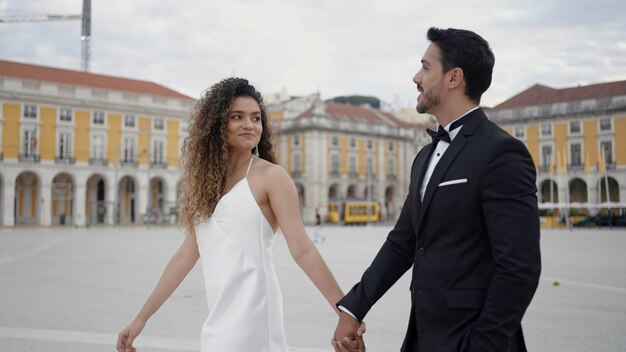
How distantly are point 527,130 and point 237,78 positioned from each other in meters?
54.4

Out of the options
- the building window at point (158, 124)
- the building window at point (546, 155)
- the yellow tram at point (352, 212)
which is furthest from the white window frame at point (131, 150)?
the building window at point (546, 155)

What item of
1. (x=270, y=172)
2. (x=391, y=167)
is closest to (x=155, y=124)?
(x=391, y=167)

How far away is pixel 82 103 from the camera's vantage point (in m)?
45.8

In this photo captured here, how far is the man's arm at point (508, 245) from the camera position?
74.9 inches

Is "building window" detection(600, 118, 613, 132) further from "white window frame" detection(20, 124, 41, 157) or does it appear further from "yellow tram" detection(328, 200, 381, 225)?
"white window frame" detection(20, 124, 41, 157)

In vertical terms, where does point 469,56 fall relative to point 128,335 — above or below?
→ above

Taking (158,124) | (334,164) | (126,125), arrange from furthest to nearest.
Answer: (334,164), (158,124), (126,125)

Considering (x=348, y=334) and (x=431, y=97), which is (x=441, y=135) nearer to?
(x=431, y=97)

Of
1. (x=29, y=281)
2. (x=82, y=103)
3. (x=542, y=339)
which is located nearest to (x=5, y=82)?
(x=82, y=103)

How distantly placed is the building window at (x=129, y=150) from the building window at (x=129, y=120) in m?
0.99

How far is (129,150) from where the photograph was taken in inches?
1902

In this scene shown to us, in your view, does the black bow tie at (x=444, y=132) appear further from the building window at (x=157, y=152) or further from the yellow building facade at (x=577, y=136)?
the building window at (x=157, y=152)

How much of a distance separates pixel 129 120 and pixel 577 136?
116ft

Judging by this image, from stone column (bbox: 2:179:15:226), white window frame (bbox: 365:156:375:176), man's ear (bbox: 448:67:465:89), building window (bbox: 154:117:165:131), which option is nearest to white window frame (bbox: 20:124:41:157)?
stone column (bbox: 2:179:15:226)
